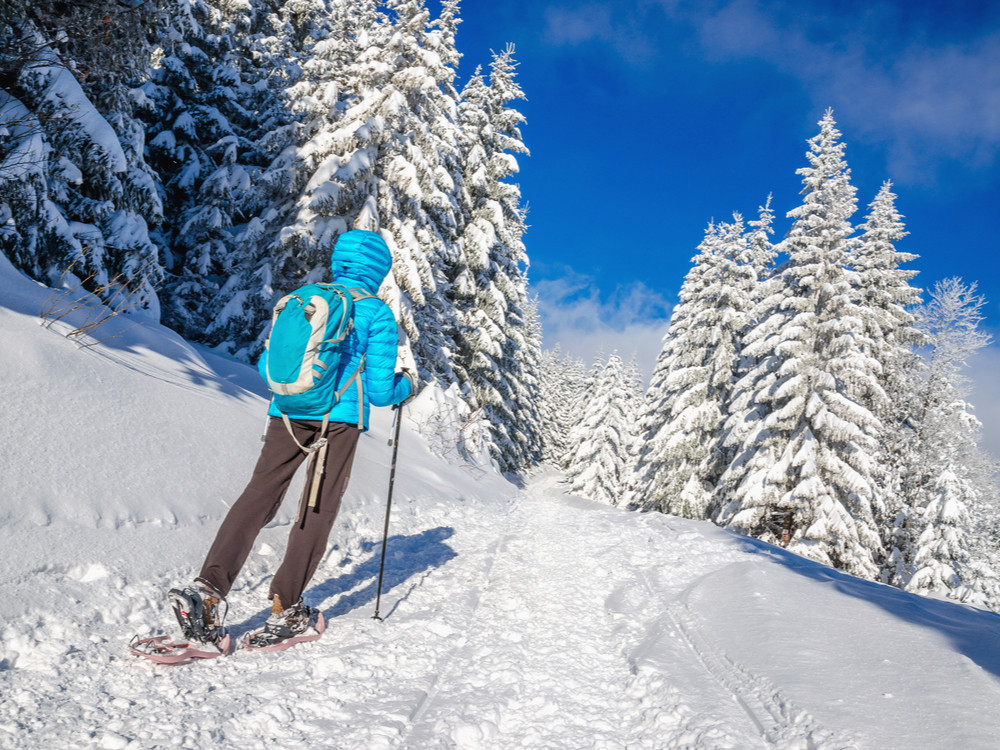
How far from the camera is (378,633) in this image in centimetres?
342

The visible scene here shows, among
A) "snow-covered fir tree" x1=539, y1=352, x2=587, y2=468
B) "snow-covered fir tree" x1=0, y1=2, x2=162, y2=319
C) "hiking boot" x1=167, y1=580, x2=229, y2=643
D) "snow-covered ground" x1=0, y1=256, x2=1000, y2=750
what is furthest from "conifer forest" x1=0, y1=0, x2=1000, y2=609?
"snow-covered fir tree" x1=539, y1=352, x2=587, y2=468

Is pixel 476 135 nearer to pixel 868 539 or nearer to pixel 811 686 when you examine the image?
pixel 868 539

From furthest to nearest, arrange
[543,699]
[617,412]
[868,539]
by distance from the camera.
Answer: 1. [617,412]
2. [868,539]
3. [543,699]

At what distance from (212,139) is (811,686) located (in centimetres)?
2047

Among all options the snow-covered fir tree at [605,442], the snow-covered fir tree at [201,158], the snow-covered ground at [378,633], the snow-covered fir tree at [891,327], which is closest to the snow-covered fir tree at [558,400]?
the snow-covered fir tree at [605,442]

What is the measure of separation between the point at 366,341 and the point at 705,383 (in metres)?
20.6

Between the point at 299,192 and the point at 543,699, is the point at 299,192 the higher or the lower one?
the higher one

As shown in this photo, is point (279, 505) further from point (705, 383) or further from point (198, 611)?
point (705, 383)

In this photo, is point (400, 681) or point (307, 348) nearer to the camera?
point (400, 681)

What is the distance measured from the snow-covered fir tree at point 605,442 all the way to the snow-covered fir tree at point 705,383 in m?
12.2

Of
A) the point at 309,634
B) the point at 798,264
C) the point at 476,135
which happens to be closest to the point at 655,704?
the point at 309,634

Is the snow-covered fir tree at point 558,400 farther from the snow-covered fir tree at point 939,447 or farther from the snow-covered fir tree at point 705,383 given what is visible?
the snow-covered fir tree at point 939,447

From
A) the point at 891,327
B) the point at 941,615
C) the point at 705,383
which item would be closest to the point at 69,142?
the point at 941,615

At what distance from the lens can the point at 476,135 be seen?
19.5 meters
